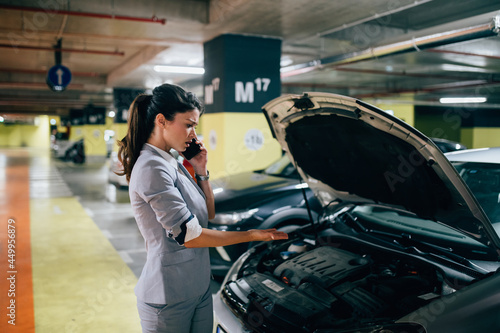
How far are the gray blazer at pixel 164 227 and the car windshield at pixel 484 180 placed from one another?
1.88 meters

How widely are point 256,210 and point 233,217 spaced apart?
24 centimetres

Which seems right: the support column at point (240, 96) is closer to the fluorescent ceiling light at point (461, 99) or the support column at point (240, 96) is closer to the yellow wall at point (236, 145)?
the yellow wall at point (236, 145)

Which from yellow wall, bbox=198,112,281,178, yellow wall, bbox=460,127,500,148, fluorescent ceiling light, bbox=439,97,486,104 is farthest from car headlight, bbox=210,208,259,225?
yellow wall, bbox=460,127,500,148

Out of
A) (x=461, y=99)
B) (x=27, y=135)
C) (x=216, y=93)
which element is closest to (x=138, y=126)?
(x=216, y=93)

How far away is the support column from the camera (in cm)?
662

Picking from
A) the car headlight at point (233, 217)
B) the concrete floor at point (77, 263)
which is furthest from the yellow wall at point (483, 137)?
the car headlight at point (233, 217)

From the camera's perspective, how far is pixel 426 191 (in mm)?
1972

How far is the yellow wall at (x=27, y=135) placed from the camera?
41.3 meters

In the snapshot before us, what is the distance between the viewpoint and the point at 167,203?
1.50 metres

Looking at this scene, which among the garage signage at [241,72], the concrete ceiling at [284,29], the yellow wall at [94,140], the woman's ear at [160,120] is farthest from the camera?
the yellow wall at [94,140]

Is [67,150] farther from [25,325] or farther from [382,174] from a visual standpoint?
[382,174]

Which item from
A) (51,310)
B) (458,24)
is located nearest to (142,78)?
(458,24)

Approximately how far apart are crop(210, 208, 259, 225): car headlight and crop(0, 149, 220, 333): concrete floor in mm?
600

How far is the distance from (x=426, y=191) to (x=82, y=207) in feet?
25.2
